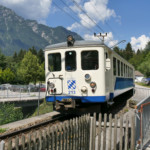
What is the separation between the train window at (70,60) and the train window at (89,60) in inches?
14.0

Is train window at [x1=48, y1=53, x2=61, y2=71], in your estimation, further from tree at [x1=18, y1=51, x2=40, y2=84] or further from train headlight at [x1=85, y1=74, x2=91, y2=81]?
tree at [x1=18, y1=51, x2=40, y2=84]

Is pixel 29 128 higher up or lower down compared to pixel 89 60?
lower down

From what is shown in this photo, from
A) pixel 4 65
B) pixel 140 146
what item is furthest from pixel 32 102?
pixel 4 65

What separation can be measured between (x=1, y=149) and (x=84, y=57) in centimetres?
627

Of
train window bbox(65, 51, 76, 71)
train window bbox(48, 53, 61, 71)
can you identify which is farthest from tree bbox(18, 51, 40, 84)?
train window bbox(65, 51, 76, 71)

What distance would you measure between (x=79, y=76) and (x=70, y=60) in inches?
32.0

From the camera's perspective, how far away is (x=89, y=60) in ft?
28.1

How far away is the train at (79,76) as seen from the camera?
8312 millimetres

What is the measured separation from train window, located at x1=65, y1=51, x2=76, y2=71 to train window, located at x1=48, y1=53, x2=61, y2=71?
38cm

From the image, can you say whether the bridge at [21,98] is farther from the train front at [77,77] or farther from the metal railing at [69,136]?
the metal railing at [69,136]

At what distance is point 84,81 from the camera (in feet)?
27.7

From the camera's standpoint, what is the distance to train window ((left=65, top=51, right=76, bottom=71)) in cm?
877

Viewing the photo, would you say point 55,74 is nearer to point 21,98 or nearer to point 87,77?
point 87,77

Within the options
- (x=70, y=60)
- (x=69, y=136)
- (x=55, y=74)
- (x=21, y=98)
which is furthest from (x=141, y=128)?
(x=21, y=98)
